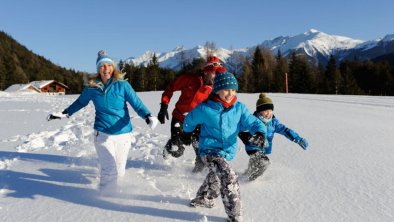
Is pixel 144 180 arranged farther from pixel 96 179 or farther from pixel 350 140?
pixel 350 140

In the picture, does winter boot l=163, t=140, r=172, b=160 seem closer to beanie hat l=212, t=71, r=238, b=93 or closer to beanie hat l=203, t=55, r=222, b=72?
beanie hat l=203, t=55, r=222, b=72

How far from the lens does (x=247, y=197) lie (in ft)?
10.7

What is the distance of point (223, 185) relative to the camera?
276 centimetres

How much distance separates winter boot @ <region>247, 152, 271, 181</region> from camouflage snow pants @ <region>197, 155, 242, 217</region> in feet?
2.45

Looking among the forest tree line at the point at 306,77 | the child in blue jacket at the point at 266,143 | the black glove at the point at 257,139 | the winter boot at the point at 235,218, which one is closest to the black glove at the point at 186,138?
the child in blue jacket at the point at 266,143

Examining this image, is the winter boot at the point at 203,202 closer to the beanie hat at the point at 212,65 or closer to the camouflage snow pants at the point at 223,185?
the camouflage snow pants at the point at 223,185

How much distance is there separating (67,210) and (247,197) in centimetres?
165

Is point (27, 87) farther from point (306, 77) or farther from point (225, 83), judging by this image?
point (225, 83)

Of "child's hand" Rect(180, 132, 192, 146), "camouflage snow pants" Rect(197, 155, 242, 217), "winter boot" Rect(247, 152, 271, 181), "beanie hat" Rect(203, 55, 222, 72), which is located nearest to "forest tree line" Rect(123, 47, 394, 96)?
"beanie hat" Rect(203, 55, 222, 72)

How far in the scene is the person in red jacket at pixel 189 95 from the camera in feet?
13.9

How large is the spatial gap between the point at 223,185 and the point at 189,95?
180 cm

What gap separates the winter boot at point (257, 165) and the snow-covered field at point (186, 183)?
110 millimetres

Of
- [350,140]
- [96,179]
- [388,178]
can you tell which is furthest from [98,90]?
[350,140]

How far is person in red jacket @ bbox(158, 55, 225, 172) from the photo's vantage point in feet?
13.9
